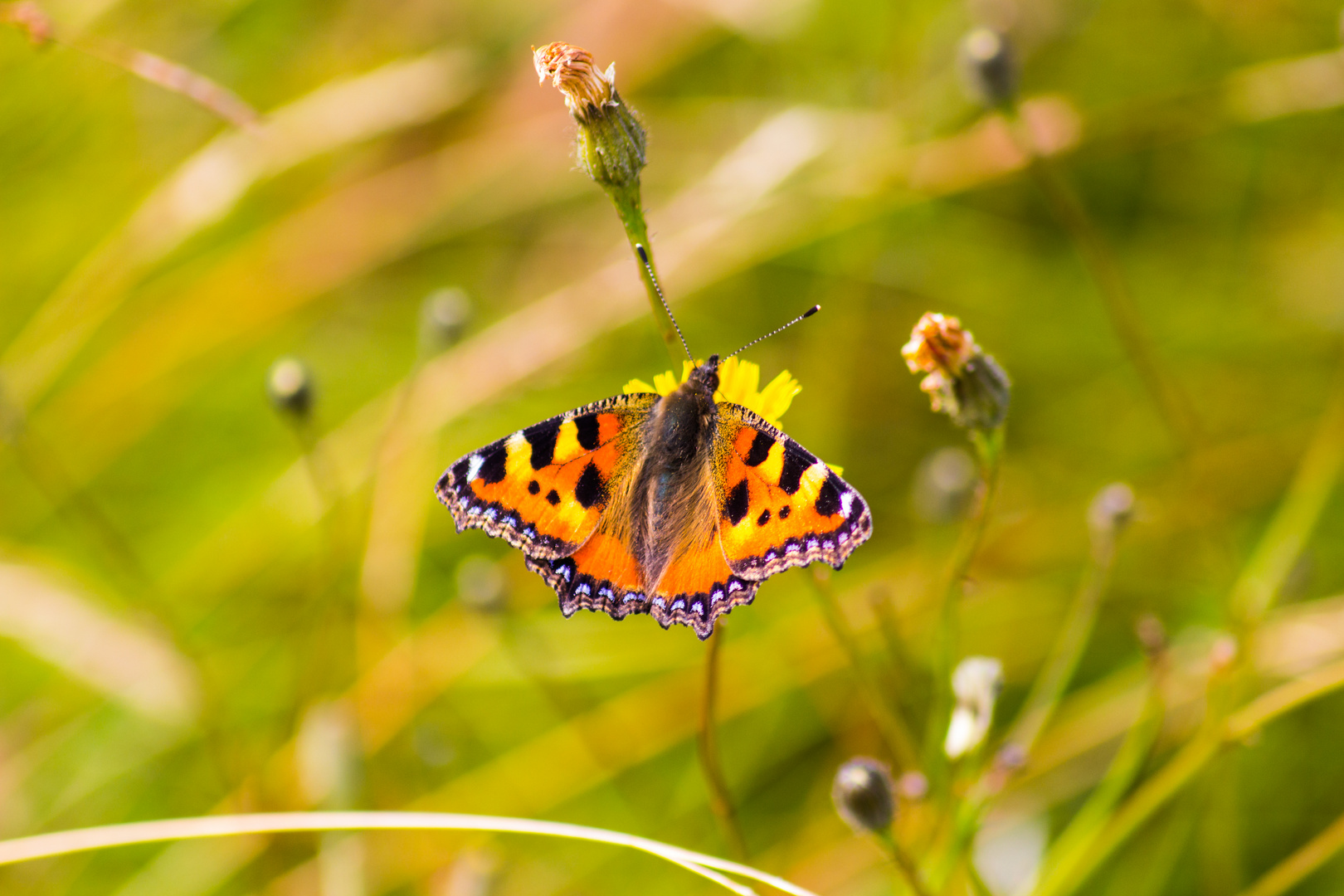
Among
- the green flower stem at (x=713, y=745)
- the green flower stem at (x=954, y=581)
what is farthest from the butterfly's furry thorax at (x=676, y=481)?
the green flower stem at (x=954, y=581)

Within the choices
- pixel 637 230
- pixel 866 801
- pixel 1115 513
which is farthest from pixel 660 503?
pixel 1115 513

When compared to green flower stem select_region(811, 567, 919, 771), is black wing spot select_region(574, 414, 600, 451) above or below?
above

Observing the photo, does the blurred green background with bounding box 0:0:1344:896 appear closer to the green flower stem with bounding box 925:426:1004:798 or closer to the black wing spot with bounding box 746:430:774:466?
the green flower stem with bounding box 925:426:1004:798

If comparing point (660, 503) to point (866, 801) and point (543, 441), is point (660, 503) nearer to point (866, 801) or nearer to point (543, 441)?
point (543, 441)

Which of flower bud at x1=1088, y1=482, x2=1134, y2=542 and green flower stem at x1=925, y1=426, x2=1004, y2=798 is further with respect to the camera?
flower bud at x1=1088, y1=482, x2=1134, y2=542

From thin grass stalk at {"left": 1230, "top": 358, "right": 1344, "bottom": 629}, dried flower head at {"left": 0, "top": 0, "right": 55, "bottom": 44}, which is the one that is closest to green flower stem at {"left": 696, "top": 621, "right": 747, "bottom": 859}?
thin grass stalk at {"left": 1230, "top": 358, "right": 1344, "bottom": 629}

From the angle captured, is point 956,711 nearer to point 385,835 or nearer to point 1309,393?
point 385,835

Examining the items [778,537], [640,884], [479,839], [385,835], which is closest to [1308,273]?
[778,537]
